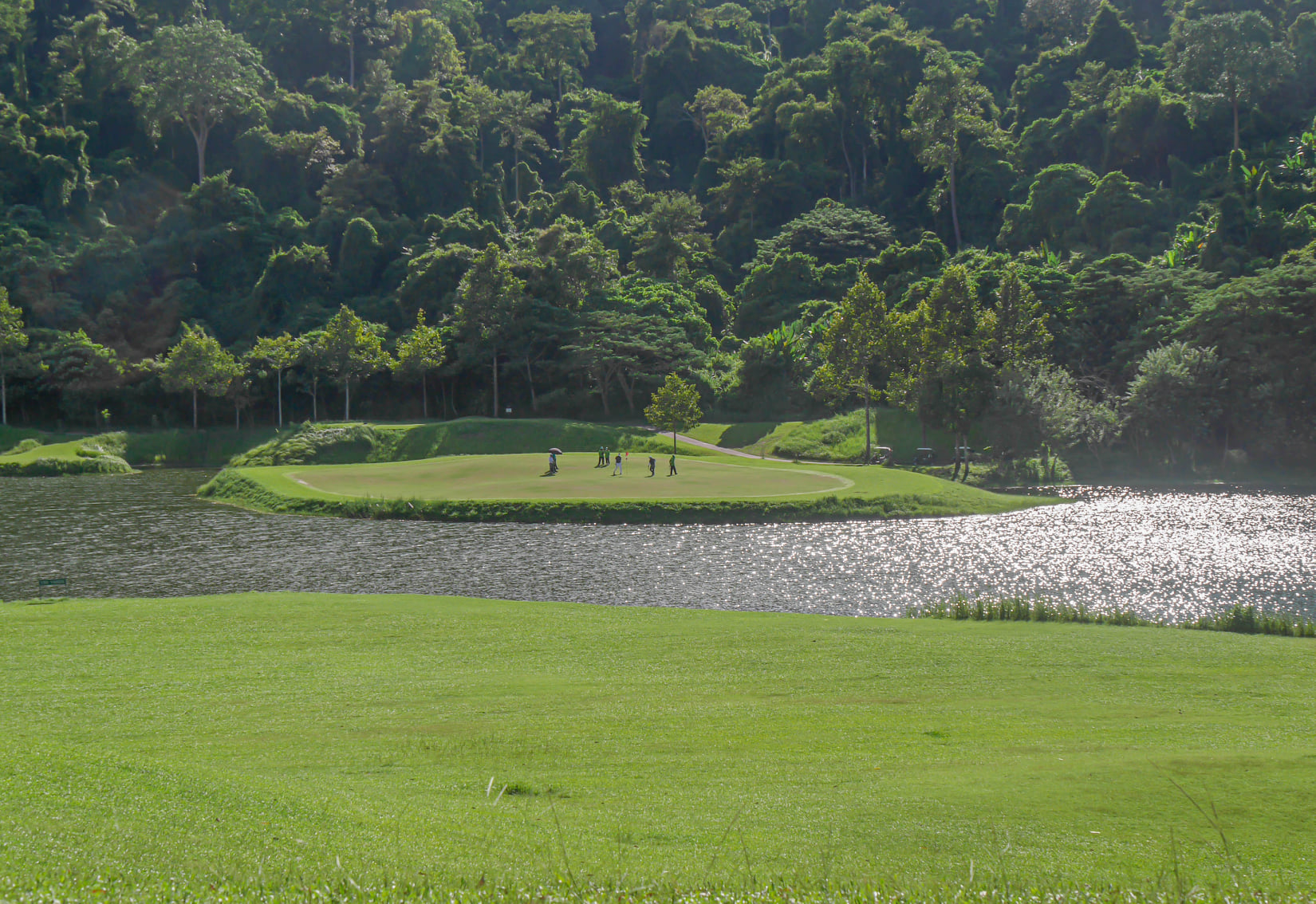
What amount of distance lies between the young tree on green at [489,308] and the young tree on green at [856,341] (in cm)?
2968

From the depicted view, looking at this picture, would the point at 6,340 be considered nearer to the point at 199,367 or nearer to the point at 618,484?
the point at 199,367

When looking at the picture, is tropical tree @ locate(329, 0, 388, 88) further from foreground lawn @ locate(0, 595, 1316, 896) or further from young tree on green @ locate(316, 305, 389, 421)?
foreground lawn @ locate(0, 595, 1316, 896)

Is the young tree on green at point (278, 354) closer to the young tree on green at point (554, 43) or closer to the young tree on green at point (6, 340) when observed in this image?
the young tree on green at point (6, 340)

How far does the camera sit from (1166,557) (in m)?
30.8

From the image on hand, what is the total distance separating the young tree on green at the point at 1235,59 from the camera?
91.6 m

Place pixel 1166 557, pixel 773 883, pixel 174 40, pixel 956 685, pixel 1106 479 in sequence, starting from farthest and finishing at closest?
pixel 174 40 < pixel 1106 479 < pixel 1166 557 < pixel 956 685 < pixel 773 883

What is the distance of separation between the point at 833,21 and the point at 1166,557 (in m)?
124

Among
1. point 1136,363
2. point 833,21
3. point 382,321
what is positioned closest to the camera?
point 1136,363

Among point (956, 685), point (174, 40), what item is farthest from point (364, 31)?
point (956, 685)

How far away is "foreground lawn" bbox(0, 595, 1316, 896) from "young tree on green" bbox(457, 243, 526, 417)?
211 feet

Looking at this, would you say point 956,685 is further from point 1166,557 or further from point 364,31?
point 364,31

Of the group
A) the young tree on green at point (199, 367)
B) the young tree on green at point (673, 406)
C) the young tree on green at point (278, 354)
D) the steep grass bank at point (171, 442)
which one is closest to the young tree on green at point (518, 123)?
the young tree on green at point (278, 354)

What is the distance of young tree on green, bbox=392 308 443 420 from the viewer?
3155 inches

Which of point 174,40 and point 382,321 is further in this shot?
point 174,40
